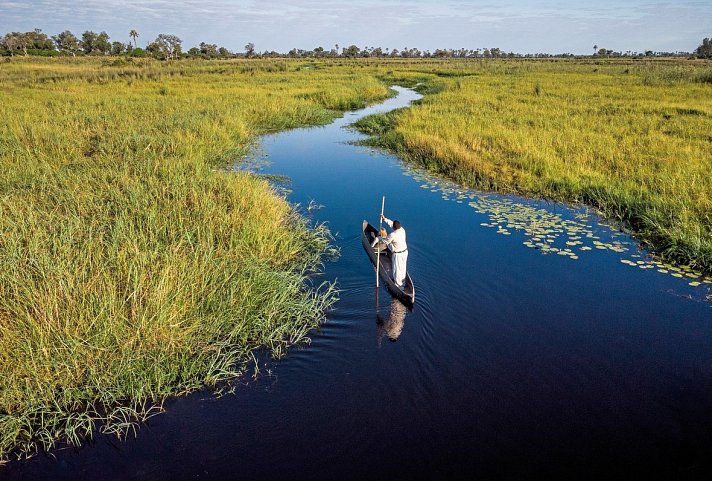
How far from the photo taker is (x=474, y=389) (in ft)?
16.1

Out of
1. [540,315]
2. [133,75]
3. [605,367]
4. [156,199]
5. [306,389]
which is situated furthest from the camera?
→ [133,75]

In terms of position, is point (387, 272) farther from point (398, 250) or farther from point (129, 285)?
point (129, 285)

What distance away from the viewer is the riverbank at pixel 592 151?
28.4ft

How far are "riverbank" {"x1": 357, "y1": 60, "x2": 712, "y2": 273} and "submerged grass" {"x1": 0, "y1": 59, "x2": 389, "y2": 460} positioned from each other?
242 inches

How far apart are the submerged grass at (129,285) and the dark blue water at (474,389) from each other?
1.17 ft

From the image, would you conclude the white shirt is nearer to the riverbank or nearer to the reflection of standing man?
the reflection of standing man

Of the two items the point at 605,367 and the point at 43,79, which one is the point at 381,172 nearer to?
the point at 605,367

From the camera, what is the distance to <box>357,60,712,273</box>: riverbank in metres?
8.66

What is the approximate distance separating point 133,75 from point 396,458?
3857 cm

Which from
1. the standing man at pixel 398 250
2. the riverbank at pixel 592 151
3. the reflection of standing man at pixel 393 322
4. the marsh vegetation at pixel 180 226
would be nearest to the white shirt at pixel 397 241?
the standing man at pixel 398 250

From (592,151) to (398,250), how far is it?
9171 mm

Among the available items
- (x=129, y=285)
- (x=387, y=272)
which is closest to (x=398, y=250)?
(x=387, y=272)

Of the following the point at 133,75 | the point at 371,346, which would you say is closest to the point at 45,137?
the point at 371,346

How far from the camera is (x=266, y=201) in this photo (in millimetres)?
8594
